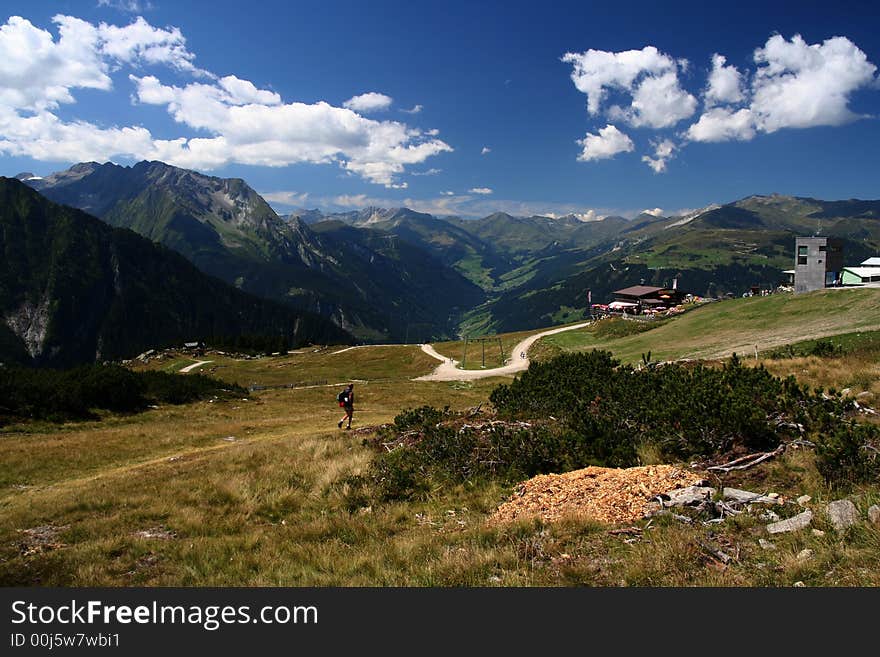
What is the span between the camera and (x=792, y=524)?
22.7 feet

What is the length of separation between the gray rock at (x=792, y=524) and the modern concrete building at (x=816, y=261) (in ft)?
196

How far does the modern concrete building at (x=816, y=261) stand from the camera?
52.3 m

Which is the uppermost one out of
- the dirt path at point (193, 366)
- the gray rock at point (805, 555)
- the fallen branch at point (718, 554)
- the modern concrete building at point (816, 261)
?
the modern concrete building at point (816, 261)

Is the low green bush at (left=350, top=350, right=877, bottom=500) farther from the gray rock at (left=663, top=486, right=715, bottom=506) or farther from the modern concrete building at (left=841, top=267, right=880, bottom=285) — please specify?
the modern concrete building at (left=841, top=267, right=880, bottom=285)

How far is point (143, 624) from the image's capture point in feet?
17.8

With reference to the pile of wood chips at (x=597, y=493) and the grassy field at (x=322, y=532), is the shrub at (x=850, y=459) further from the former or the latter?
the pile of wood chips at (x=597, y=493)

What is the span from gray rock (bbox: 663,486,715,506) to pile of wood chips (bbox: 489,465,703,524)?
11.3 inches

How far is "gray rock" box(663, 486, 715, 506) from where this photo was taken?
8.47m

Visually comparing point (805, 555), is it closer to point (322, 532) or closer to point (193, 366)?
point (322, 532)

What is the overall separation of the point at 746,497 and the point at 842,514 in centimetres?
168

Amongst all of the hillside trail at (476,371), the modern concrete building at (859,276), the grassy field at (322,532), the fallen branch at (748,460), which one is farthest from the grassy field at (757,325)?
the modern concrete building at (859,276)

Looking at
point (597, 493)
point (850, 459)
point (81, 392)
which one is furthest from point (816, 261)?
point (81, 392)

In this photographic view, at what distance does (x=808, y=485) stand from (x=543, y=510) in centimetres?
494

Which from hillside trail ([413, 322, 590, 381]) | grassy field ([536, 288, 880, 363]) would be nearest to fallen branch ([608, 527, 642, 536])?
grassy field ([536, 288, 880, 363])
